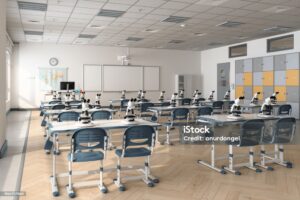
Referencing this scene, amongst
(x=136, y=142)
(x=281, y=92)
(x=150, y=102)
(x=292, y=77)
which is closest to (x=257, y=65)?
(x=281, y=92)

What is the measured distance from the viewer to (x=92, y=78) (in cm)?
1361

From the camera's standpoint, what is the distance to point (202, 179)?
3.85 m

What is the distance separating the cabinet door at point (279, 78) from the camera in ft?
33.7

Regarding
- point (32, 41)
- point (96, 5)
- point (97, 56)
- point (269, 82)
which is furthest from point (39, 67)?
point (269, 82)

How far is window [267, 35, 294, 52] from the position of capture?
10.2 m

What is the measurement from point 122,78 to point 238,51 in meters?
5.72

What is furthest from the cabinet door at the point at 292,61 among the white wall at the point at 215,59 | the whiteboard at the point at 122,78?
the whiteboard at the point at 122,78

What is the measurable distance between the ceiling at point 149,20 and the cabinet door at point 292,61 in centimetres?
92

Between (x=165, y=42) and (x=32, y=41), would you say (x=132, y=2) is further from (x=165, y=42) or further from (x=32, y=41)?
(x=32, y=41)

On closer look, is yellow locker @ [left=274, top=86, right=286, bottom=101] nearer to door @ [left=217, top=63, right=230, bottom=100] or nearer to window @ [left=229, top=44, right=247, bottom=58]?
window @ [left=229, top=44, right=247, bottom=58]

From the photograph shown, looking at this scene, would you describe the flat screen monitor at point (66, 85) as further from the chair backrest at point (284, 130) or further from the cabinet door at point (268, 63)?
the chair backrest at point (284, 130)

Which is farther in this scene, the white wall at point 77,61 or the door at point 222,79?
the door at point 222,79

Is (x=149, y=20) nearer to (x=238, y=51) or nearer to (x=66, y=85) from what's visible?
(x=66, y=85)

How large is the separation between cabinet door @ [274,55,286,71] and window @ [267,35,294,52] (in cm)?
32
